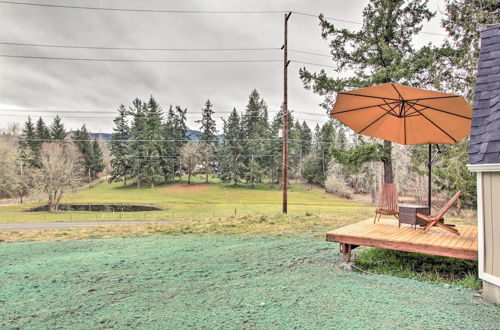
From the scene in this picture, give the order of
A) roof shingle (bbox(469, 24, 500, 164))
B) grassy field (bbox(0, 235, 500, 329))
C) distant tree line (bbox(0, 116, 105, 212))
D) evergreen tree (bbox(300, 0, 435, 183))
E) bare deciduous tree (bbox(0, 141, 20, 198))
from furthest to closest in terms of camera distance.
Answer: bare deciduous tree (bbox(0, 141, 20, 198)) < distant tree line (bbox(0, 116, 105, 212)) < evergreen tree (bbox(300, 0, 435, 183)) < roof shingle (bbox(469, 24, 500, 164)) < grassy field (bbox(0, 235, 500, 329))

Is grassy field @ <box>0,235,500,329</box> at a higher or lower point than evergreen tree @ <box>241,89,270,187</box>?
lower

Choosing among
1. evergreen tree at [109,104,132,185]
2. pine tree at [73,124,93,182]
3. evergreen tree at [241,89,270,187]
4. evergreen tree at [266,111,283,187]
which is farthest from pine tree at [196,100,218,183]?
pine tree at [73,124,93,182]

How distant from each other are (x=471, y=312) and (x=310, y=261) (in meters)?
2.24

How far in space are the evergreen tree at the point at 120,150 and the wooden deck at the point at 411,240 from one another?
4314 cm

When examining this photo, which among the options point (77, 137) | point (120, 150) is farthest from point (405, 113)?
point (77, 137)

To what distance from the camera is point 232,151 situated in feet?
146

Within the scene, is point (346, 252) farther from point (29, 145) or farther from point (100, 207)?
point (29, 145)

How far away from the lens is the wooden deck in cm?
369

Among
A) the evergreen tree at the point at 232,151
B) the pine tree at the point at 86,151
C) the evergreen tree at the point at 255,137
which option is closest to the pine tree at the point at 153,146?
the evergreen tree at the point at 232,151

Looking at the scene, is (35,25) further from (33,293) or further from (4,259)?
(33,293)

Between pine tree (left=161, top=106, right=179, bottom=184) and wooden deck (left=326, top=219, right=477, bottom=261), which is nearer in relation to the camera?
wooden deck (left=326, top=219, right=477, bottom=261)

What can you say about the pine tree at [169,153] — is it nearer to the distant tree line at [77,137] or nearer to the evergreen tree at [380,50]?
the distant tree line at [77,137]

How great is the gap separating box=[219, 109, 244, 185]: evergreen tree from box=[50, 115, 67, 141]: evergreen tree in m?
29.3

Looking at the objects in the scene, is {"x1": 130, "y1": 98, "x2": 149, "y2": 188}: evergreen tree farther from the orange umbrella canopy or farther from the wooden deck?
the wooden deck
